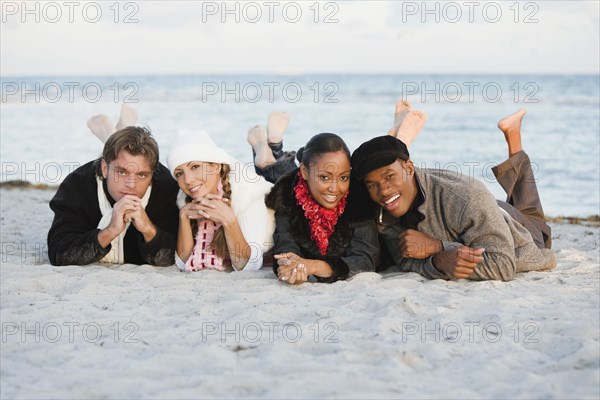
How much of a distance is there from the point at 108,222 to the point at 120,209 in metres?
0.40

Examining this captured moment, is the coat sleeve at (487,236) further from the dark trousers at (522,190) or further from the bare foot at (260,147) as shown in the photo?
the bare foot at (260,147)

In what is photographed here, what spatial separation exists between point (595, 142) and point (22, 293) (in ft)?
47.1

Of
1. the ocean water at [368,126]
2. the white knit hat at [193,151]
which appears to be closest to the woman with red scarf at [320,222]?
the white knit hat at [193,151]

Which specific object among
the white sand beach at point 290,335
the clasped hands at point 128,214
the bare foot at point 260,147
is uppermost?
the bare foot at point 260,147

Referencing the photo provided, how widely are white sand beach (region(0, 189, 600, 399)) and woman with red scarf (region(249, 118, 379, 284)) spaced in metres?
0.13

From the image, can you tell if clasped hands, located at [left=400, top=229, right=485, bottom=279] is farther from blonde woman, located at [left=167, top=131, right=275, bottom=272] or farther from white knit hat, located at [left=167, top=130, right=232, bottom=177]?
white knit hat, located at [left=167, top=130, right=232, bottom=177]

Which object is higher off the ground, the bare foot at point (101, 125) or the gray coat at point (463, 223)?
the bare foot at point (101, 125)

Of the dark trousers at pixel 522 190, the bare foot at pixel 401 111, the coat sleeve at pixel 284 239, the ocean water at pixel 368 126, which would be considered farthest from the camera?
the ocean water at pixel 368 126

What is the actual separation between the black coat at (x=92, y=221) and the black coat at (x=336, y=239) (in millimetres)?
889

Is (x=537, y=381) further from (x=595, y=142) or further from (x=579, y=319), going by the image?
A: (x=595, y=142)

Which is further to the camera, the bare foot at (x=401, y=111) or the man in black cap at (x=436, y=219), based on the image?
the bare foot at (x=401, y=111)

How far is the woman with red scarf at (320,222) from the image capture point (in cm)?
463

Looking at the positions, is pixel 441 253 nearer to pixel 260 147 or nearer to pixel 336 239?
pixel 336 239

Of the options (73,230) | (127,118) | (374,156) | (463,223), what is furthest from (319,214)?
(127,118)
